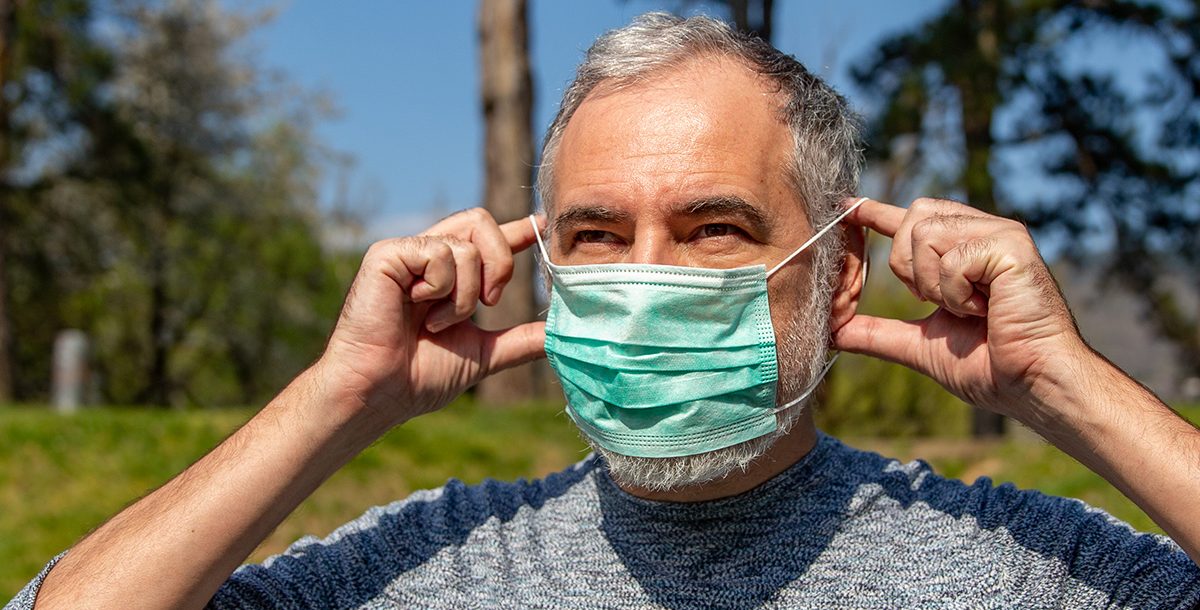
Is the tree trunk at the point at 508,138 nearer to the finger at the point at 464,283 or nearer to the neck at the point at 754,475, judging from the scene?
the finger at the point at 464,283

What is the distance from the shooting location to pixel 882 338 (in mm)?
2482

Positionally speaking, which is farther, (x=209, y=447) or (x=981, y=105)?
(x=981, y=105)

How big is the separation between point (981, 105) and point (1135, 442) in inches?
328

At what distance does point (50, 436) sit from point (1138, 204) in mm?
10282

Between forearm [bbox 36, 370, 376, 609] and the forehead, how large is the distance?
0.76 metres

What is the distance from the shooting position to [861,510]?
2.39 meters

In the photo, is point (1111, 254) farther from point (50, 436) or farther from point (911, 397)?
point (50, 436)

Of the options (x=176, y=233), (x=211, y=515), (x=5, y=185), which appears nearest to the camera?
(x=211, y=515)

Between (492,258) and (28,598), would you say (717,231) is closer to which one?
(492,258)

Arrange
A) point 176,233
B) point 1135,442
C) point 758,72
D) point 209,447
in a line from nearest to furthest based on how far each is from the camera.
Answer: point 1135,442
point 758,72
point 209,447
point 176,233

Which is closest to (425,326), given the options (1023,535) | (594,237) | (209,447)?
(594,237)

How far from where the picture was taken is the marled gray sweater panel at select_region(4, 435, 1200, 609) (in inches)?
86.0

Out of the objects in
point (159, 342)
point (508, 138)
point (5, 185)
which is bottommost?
point (159, 342)

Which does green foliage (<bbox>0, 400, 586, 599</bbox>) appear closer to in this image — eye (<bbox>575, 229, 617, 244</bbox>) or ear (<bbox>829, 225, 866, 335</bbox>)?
eye (<bbox>575, 229, 617, 244</bbox>)
